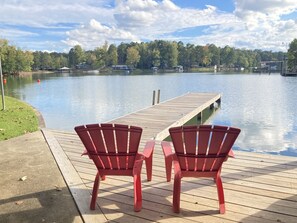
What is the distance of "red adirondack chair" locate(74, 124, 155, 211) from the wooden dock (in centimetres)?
18

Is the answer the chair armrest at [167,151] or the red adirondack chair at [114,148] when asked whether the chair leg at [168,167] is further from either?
the red adirondack chair at [114,148]

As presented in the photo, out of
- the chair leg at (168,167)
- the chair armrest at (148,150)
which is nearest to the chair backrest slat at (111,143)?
the chair armrest at (148,150)

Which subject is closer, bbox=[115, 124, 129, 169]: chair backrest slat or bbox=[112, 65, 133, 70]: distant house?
bbox=[115, 124, 129, 169]: chair backrest slat

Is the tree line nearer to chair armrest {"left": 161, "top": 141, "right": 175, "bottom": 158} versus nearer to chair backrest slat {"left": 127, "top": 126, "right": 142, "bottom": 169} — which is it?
chair armrest {"left": 161, "top": 141, "right": 175, "bottom": 158}

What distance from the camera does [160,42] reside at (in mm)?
94500

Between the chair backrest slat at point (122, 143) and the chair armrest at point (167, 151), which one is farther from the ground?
the chair backrest slat at point (122, 143)

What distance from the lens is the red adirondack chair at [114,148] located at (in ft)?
8.27

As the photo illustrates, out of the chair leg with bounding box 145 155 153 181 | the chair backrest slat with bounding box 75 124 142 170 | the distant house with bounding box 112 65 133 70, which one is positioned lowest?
the chair leg with bounding box 145 155 153 181

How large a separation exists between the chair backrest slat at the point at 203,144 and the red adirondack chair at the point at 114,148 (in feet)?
1.26

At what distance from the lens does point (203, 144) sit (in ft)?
8.11

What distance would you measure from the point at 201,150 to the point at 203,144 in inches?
2.3

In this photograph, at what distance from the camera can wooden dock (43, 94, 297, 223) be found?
8.05 ft

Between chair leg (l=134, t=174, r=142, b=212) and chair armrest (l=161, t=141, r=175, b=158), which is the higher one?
chair armrest (l=161, t=141, r=175, b=158)

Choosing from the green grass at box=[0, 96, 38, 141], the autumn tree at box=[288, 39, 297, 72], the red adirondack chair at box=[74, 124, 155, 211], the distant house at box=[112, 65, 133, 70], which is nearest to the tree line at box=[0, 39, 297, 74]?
the distant house at box=[112, 65, 133, 70]
